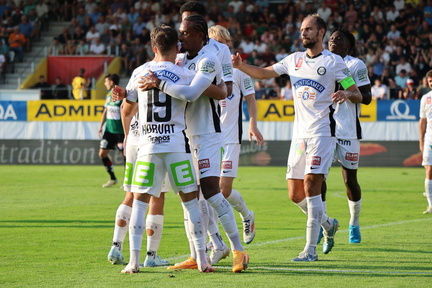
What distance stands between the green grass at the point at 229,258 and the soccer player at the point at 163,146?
0.50 meters

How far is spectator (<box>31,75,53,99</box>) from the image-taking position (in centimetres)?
2995

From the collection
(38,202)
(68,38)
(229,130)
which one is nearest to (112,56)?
(68,38)

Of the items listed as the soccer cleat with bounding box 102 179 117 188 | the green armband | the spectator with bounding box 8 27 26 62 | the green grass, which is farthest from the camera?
the spectator with bounding box 8 27 26 62

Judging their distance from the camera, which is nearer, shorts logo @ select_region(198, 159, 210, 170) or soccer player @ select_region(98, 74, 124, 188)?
shorts logo @ select_region(198, 159, 210, 170)

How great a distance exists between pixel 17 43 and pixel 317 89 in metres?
28.5

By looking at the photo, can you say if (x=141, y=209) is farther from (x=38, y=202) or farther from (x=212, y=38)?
(x=38, y=202)

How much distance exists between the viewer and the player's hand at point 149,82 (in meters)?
7.53

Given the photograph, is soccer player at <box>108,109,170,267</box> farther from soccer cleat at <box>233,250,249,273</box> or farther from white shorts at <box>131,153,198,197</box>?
soccer cleat at <box>233,250,249,273</box>

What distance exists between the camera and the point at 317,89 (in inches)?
356

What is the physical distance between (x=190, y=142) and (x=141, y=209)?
33.7 inches

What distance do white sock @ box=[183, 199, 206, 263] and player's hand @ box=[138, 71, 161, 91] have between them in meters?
1.13

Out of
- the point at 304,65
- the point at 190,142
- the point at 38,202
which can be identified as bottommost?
the point at 38,202

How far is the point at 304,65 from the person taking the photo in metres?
9.16

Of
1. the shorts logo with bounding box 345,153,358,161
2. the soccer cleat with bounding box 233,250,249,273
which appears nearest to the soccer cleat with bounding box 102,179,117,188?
the shorts logo with bounding box 345,153,358,161
